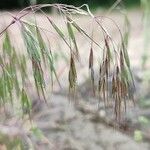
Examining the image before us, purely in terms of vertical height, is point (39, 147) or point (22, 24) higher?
point (22, 24)

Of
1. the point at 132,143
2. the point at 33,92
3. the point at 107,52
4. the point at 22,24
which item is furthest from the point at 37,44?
the point at 33,92

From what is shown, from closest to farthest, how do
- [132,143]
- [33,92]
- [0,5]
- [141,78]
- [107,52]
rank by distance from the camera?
[107,52]
[132,143]
[33,92]
[141,78]
[0,5]

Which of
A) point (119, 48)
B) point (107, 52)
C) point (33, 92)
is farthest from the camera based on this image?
point (33, 92)

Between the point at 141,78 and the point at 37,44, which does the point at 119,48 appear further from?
the point at 141,78

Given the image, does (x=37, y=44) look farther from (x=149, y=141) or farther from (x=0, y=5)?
(x=0, y=5)

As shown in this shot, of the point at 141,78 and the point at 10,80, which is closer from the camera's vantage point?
the point at 10,80

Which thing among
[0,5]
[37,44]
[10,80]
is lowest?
[0,5]

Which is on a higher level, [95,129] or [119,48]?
[119,48]

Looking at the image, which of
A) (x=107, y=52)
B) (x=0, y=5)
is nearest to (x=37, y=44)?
(x=107, y=52)

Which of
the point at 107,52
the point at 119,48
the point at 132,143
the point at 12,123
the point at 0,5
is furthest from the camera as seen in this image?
the point at 0,5
